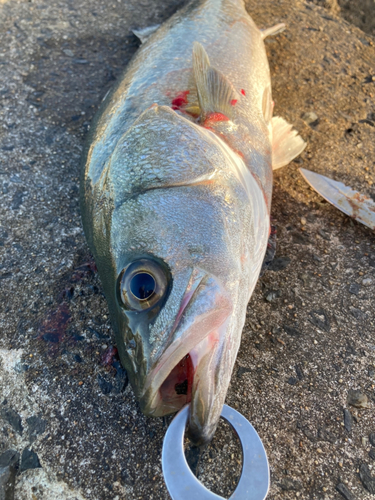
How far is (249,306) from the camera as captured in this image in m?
2.39

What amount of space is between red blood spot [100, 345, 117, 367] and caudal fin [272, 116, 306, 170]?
6.10 feet

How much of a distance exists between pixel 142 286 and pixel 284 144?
2.02 metres

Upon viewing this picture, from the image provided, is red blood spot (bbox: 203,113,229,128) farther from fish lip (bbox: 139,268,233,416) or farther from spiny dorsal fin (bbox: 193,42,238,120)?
fish lip (bbox: 139,268,233,416)

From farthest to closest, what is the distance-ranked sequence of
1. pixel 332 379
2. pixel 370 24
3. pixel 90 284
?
pixel 370 24 < pixel 90 284 < pixel 332 379

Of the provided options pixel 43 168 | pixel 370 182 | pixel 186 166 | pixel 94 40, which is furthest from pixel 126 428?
pixel 94 40

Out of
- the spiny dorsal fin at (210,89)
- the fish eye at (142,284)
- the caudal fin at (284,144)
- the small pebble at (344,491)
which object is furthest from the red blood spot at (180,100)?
the small pebble at (344,491)

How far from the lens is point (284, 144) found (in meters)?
3.07

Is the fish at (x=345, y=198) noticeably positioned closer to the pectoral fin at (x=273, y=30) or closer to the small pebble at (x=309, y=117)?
the small pebble at (x=309, y=117)

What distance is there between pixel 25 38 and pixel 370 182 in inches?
154

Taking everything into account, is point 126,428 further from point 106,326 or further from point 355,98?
point 355,98

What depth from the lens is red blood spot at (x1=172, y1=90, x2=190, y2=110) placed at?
8.30ft

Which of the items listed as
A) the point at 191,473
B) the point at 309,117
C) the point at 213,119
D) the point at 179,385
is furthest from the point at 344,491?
the point at 309,117

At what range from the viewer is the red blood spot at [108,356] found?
2.19 m

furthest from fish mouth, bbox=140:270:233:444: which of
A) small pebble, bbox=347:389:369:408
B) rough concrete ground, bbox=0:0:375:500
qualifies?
small pebble, bbox=347:389:369:408
